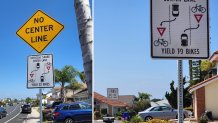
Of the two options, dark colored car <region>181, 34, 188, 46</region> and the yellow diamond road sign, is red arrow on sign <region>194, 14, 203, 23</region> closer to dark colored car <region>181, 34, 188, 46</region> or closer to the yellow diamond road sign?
dark colored car <region>181, 34, 188, 46</region>

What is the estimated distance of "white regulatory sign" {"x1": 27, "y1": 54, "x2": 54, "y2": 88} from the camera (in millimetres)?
7844

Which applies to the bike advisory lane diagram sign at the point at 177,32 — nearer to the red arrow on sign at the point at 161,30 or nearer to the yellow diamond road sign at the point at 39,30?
the red arrow on sign at the point at 161,30

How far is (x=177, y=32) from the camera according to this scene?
3658mm

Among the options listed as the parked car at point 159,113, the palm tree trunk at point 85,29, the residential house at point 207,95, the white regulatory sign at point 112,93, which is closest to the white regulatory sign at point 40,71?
the palm tree trunk at point 85,29

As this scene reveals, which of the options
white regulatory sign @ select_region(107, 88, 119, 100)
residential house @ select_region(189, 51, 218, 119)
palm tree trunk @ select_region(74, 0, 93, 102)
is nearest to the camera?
palm tree trunk @ select_region(74, 0, 93, 102)

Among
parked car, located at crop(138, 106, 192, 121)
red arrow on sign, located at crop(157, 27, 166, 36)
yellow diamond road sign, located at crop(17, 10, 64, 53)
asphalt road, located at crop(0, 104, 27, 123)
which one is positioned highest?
yellow diamond road sign, located at crop(17, 10, 64, 53)

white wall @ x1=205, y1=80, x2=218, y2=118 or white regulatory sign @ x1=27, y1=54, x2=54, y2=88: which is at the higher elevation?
white regulatory sign @ x1=27, y1=54, x2=54, y2=88

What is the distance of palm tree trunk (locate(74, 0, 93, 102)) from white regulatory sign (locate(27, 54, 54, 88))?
2694mm

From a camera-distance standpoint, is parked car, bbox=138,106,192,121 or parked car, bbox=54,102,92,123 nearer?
parked car, bbox=54,102,92,123

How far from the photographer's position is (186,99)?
42.2 meters

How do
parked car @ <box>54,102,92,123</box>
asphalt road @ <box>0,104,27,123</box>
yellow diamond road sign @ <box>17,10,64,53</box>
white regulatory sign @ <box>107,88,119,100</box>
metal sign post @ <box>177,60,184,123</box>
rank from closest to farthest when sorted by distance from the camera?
metal sign post @ <box>177,60,184,123</box>
yellow diamond road sign @ <box>17,10,64,53</box>
white regulatory sign @ <box>107,88,119,100</box>
parked car @ <box>54,102,92,123</box>
asphalt road @ <box>0,104,27,123</box>

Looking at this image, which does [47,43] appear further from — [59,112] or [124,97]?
[124,97]

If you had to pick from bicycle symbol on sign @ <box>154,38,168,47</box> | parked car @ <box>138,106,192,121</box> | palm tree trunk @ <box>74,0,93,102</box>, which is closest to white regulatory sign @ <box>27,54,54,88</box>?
palm tree trunk @ <box>74,0,93,102</box>

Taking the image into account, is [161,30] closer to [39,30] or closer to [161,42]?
[161,42]
